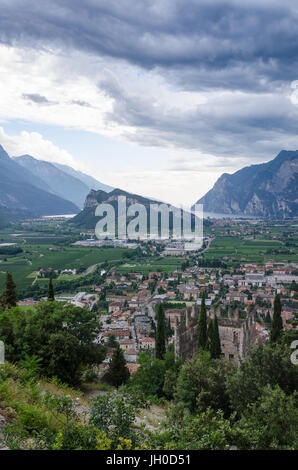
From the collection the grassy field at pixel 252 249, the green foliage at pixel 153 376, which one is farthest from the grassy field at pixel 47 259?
the green foliage at pixel 153 376

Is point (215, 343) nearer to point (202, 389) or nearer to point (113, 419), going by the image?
point (202, 389)

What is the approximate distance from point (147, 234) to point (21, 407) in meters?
153

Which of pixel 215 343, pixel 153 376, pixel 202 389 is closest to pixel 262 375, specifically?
pixel 202 389

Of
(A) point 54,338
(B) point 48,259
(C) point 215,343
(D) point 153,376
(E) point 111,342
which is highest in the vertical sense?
(A) point 54,338

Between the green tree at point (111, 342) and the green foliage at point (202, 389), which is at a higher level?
the green foliage at point (202, 389)

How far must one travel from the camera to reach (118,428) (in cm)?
688

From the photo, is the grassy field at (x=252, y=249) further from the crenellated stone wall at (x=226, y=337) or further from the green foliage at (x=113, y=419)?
the green foliage at (x=113, y=419)

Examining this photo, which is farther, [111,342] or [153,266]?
[153,266]

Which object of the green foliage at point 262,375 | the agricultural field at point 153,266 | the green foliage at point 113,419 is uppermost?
the green foliage at point 113,419

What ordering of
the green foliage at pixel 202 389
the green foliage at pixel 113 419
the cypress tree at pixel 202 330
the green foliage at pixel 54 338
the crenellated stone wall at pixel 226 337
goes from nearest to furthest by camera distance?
1. the green foliage at pixel 113 419
2. the green foliage at pixel 54 338
3. the green foliage at pixel 202 389
4. the crenellated stone wall at pixel 226 337
5. the cypress tree at pixel 202 330

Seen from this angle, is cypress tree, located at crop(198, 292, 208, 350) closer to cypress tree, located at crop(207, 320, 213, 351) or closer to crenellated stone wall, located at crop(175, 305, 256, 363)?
Answer: cypress tree, located at crop(207, 320, 213, 351)

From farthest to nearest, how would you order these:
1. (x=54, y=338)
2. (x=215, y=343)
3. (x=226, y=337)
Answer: (x=226, y=337)
(x=215, y=343)
(x=54, y=338)

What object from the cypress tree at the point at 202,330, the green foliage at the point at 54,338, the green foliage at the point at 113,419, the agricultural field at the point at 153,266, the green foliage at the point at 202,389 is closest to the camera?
the green foliage at the point at 113,419

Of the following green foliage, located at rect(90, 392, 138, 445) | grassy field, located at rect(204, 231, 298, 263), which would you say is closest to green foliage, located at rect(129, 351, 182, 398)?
green foliage, located at rect(90, 392, 138, 445)
